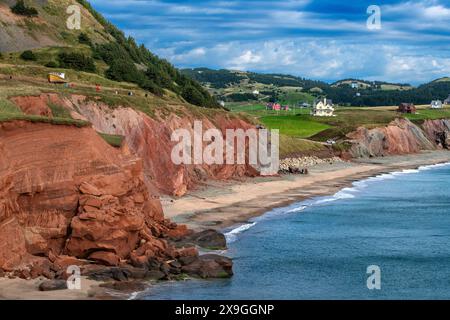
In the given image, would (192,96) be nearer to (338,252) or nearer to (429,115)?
(338,252)

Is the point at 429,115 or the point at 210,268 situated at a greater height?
the point at 429,115

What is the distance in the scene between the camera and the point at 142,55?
124500 mm

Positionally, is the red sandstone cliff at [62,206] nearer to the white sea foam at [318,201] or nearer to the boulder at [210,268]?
the boulder at [210,268]

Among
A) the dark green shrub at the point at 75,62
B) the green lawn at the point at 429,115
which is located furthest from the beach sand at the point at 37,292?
the green lawn at the point at 429,115

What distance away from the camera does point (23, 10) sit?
4227 inches

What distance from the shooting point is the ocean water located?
35.4 meters

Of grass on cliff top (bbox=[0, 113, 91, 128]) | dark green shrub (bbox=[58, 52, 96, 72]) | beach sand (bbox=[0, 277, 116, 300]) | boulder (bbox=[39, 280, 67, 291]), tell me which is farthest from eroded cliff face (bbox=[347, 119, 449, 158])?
boulder (bbox=[39, 280, 67, 291])

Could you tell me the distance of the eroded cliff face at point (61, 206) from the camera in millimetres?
35125

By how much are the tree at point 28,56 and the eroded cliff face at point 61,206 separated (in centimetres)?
5616

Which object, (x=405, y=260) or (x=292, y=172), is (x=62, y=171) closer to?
(x=405, y=260)

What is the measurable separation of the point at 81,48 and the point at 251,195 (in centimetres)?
4661

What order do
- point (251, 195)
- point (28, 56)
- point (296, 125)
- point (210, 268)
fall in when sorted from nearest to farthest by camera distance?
1. point (210, 268)
2. point (251, 195)
3. point (28, 56)
4. point (296, 125)

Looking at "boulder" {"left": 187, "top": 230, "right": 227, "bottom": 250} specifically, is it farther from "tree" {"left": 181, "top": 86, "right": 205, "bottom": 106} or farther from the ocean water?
"tree" {"left": 181, "top": 86, "right": 205, "bottom": 106}

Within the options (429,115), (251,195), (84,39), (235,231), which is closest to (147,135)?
(251,195)
